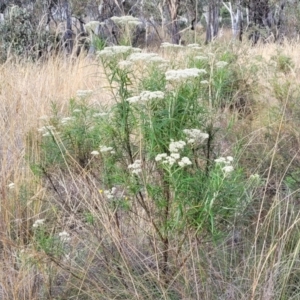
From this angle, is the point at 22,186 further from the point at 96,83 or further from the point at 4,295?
the point at 96,83

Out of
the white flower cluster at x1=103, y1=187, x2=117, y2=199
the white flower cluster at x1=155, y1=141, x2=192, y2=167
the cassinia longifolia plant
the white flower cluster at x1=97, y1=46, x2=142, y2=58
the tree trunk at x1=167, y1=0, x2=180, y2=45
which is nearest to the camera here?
the white flower cluster at x1=155, y1=141, x2=192, y2=167

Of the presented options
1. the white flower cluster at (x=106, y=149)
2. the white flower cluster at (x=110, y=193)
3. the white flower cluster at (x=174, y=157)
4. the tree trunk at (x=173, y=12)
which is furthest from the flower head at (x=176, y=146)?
the tree trunk at (x=173, y=12)

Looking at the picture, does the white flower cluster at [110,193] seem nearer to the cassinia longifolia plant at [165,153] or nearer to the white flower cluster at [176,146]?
the cassinia longifolia plant at [165,153]

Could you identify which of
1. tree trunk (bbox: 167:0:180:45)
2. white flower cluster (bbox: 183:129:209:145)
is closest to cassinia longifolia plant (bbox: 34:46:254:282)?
white flower cluster (bbox: 183:129:209:145)

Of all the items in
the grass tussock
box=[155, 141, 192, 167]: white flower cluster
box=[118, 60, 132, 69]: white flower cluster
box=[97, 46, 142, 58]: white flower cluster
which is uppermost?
box=[97, 46, 142, 58]: white flower cluster

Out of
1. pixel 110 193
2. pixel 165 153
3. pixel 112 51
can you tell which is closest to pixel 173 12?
pixel 112 51

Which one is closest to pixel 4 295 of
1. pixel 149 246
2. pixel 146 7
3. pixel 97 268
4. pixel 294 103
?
pixel 97 268

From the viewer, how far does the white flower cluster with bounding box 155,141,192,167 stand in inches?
58.4

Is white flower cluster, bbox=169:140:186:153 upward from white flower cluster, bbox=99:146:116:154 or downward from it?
upward

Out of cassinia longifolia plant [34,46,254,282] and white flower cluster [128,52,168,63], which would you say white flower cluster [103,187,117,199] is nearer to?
cassinia longifolia plant [34,46,254,282]

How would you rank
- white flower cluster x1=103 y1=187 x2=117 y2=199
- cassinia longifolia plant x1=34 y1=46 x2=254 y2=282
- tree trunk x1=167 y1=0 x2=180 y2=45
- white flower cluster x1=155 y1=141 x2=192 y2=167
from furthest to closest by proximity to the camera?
tree trunk x1=167 y1=0 x2=180 y2=45 < white flower cluster x1=103 y1=187 x2=117 y2=199 < cassinia longifolia plant x1=34 y1=46 x2=254 y2=282 < white flower cluster x1=155 y1=141 x2=192 y2=167

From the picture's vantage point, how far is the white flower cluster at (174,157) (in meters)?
1.48

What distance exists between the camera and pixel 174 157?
4.91 ft

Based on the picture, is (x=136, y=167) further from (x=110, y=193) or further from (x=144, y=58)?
(x=144, y=58)
